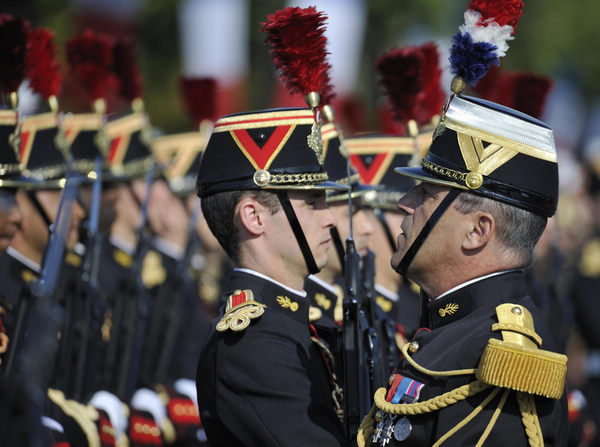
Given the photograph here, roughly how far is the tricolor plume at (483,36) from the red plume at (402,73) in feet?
6.97

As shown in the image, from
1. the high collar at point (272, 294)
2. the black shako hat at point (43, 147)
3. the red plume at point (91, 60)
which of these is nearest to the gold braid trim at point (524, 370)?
the high collar at point (272, 294)

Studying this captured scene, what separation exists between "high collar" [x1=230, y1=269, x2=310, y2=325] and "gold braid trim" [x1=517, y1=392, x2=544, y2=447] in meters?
1.12

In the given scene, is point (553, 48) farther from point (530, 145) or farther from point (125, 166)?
point (530, 145)

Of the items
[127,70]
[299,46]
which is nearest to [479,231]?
[299,46]

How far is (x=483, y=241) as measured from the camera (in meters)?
3.17

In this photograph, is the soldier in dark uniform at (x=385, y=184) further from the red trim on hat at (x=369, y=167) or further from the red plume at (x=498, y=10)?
the red plume at (x=498, y=10)

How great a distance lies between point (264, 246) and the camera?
3.76 metres

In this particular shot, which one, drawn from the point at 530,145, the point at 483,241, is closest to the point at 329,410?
the point at 483,241

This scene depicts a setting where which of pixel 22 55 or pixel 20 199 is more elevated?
pixel 22 55

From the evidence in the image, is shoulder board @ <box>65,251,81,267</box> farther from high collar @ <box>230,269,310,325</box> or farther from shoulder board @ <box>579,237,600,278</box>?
shoulder board @ <box>579,237,600,278</box>

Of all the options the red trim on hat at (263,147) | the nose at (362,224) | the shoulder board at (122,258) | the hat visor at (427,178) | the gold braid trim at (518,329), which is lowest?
the shoulder board at (122,258)

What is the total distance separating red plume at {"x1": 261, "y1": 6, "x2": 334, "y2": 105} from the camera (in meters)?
3.86

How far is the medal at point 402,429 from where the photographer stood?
2992mm

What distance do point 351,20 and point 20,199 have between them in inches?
491
